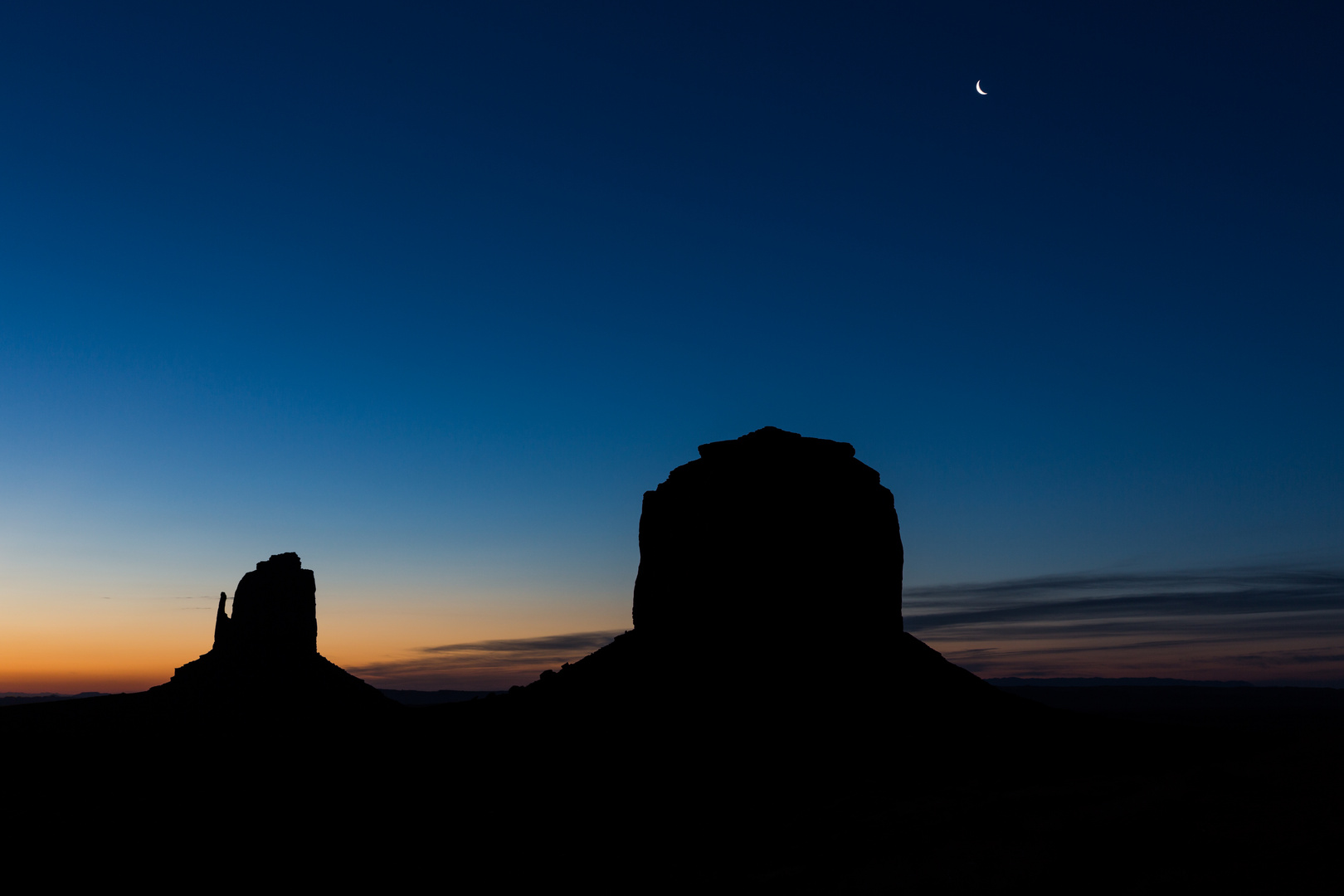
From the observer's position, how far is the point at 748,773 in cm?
3800

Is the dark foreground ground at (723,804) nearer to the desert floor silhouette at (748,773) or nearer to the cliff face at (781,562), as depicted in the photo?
the desert floor silhouette at (748,773)

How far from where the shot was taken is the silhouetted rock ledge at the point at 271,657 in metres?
87.2

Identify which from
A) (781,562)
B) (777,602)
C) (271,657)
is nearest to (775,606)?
(777,602)

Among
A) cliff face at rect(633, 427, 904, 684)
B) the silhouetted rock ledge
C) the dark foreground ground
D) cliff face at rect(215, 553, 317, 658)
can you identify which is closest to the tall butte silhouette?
cliff face at rect(633, 427, 904, 684)

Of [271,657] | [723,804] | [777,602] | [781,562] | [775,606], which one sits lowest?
[723,804]

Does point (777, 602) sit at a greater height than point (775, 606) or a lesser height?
greater

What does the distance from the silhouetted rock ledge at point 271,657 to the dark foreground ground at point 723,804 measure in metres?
23.9

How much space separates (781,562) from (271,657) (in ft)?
212

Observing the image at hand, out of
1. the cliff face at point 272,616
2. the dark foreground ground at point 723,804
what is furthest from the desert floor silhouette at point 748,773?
the cliff face at point 272,616

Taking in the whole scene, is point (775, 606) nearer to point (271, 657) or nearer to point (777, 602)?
point (777, 602)

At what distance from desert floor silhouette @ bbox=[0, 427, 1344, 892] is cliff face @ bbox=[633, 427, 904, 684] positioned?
153 mm

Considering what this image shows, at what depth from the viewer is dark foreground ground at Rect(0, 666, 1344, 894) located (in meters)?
19.1

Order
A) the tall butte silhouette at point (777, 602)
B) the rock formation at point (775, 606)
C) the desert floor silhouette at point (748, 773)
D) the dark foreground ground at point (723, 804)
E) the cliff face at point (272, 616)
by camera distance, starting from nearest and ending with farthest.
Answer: the dark foreground ground at point (723, 804), the desert floor silhouette at point (748, 773), the rock formation at point (775, 606), the tall butte silhouette at point (777, 602), the cliff face at point (272, 616)

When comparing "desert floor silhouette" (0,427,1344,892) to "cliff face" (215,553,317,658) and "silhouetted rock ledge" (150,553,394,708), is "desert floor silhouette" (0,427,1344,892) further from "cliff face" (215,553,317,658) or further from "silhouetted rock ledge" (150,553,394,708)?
"cliff face" (215,553,317,658)
